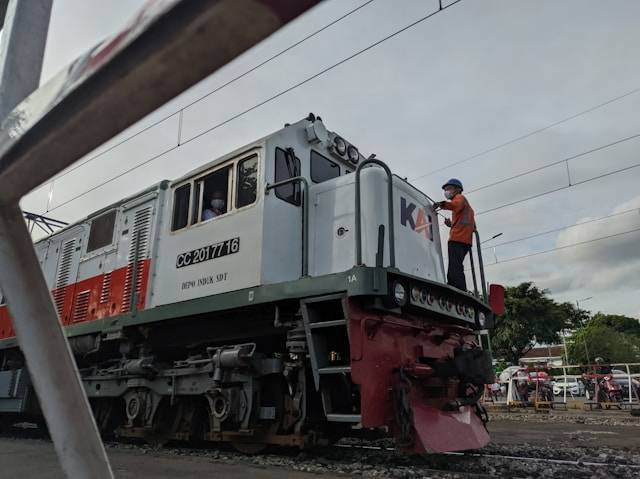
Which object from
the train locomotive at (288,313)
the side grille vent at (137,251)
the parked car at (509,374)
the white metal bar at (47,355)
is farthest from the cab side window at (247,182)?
the parked car at (509,374)

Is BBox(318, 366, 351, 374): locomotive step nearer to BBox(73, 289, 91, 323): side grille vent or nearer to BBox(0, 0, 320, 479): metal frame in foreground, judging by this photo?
BBox(0, 0, 320, 479): metal frame in foreground

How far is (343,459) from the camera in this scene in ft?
18.2

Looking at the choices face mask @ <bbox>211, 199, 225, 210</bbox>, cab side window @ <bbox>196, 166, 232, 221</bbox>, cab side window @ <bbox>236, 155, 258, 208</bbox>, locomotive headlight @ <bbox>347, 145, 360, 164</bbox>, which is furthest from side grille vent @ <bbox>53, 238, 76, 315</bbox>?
locomotive headlight @ <bbox>347, 145, 360, 164</bbox>

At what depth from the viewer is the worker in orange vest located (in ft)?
21.2

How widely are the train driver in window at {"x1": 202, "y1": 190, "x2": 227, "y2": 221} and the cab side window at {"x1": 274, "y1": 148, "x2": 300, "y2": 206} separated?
31.7 inches

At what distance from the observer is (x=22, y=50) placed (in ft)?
4.01

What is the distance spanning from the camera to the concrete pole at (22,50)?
3.85 ft

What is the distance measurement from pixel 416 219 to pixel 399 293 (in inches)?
69.3

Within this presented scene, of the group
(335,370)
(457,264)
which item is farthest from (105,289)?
(457,264)

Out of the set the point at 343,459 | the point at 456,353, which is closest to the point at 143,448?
the point at 343,459

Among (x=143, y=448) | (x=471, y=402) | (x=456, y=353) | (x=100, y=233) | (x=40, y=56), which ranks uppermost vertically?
(x=100, y=233)

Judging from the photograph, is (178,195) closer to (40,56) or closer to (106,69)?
(40,56)

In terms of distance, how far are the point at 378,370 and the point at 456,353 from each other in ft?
4.65

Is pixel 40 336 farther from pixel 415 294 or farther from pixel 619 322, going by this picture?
pixel 619 322
